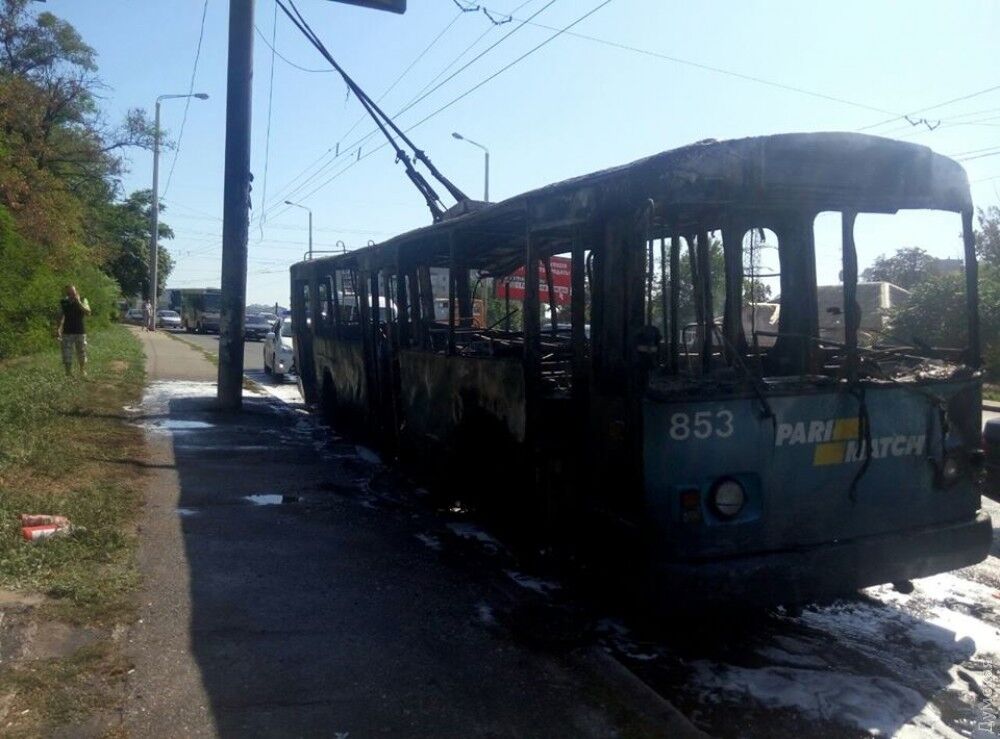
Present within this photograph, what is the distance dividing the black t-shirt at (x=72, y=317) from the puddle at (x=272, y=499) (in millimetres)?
9302

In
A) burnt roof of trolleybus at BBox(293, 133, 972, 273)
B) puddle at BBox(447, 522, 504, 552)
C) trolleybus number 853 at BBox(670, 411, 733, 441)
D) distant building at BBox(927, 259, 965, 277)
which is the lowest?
puddle at BBox(447, 522, 504, 552)

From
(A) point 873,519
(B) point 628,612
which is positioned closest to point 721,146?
(A) point 873,519

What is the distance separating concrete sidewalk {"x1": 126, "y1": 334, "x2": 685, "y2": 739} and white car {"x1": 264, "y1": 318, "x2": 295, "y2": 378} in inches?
553

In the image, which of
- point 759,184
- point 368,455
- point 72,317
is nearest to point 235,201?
point 72,317

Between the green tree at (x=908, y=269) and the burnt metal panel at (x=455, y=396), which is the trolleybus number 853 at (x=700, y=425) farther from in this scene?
the green tree at (x=908, y=269)

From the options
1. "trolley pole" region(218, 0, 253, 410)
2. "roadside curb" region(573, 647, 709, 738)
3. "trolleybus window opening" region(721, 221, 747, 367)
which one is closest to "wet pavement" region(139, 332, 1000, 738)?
"roadside curb" region(573, 647, 709, 738)

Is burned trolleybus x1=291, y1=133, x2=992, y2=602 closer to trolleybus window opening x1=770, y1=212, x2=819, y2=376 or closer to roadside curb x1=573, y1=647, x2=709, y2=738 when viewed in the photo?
trolleybus window opening x1=770, y1=212, x2=819, y2=376

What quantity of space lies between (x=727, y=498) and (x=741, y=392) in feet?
1.77

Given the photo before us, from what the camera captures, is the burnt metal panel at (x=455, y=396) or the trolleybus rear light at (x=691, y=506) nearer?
the trolleybus rear light at (x=691, y=506)

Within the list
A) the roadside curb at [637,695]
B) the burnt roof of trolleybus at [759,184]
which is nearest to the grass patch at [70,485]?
the roadside curb at [637,695]

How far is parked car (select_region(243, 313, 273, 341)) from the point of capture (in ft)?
149

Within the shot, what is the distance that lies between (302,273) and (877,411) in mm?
10797

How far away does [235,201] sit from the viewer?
14672mm

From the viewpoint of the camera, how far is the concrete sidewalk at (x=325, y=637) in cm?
434
